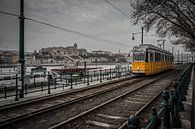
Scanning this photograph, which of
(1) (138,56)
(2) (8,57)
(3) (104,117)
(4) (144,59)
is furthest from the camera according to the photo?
(2) (8,57)

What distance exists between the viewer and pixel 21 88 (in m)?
10.7

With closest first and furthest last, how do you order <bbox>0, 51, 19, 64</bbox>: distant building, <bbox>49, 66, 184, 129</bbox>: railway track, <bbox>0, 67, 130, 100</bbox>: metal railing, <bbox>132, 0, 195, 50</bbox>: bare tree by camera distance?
<bbox>49, 66, 184, 129</bbox>: railway track < <bbox>0, 67, 130, 100</bbox>: metal railing < <bbox>132, 0, 195, 50</bbox>: bare tree < <bbox>0, 51, 19, 64</bbox>: distant building

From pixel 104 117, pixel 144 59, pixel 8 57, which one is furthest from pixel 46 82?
pixel 8 57

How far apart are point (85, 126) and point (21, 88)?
616 cm

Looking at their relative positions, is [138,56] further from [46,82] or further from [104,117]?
[104,117]

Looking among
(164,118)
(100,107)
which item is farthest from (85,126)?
(164,118)

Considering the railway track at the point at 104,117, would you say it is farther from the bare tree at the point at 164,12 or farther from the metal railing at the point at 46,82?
the bare tree at the point at 164,12

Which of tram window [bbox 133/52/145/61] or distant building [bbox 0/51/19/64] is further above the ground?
distant building [bbox 0/51/19/64]

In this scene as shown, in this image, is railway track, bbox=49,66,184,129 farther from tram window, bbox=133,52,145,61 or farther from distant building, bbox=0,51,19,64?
distant building, bbox=0,51,19,64

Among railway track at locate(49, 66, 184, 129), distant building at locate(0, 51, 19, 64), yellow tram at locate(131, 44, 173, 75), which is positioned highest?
distant building at locate(0, 51, 19, 64)

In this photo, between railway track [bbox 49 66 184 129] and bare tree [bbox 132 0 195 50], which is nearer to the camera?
railway track [bbox 49 66 184 129]

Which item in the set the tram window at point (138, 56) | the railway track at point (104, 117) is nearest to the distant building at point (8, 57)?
the tram window at point (138, 56)

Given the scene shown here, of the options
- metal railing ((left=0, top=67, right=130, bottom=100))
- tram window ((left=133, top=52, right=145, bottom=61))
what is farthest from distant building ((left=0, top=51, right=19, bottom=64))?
tram window ((left=133, top=52, right=145, bottom=61))

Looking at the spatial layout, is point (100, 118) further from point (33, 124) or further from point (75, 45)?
point (75, 45)
